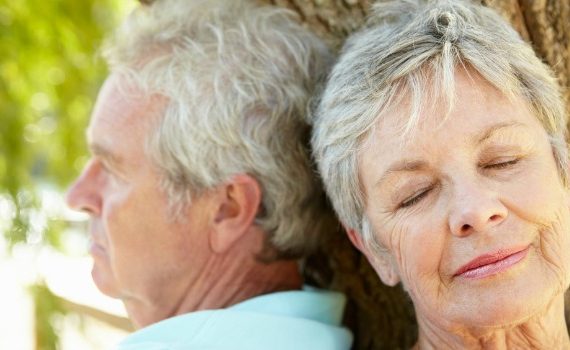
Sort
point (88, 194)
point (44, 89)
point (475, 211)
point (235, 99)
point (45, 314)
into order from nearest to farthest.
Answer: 1. point (475, 211)
2. point (235, 99)
3. point (88, 194)
4. point (45, 314)
5. point (44, 89)

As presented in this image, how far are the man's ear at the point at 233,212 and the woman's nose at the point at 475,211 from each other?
63cm

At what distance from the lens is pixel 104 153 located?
2361 millimetres

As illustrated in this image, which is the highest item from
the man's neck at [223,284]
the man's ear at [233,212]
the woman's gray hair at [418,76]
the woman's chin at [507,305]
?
the woman's gray hair at [418,76]

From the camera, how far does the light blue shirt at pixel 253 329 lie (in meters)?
2.05

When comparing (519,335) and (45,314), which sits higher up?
(45,314)

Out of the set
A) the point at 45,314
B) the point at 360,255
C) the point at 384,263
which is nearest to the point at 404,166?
the point at 384,263

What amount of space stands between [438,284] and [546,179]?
298 millimetres

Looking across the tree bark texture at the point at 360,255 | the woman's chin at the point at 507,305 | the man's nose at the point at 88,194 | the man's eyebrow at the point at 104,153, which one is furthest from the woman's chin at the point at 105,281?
the woman's chin at the point at 507,305

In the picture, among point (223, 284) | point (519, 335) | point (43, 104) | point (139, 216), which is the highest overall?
point (43, 104)

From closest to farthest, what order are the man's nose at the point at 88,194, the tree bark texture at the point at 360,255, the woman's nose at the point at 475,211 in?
the woman's nose at the point at 475,211
the tree bark texture at the point at 360,255
the man's nose at the point at 88,194

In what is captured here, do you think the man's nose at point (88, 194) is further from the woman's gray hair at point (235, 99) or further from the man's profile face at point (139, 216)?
the woman's gray hair at point (235, 99)

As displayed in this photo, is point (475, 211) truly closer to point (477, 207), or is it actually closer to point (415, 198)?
point (477, 207)

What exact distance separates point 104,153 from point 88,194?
0.43ft

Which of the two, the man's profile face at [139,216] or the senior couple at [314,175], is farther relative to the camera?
the man's profile face at [139,216]
